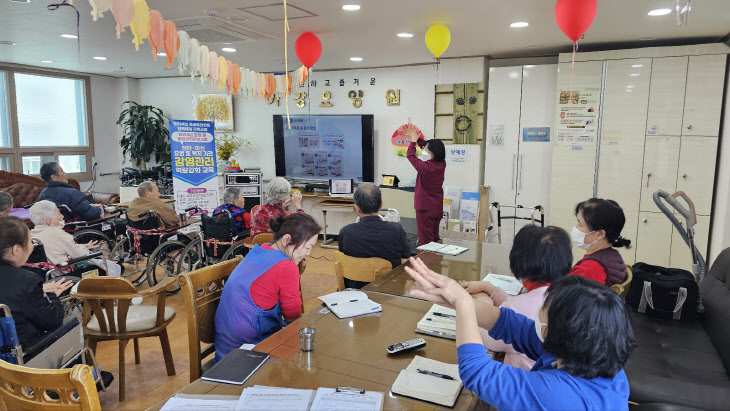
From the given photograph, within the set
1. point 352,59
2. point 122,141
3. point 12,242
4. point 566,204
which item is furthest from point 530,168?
point 122,141

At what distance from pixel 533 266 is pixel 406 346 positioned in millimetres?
604

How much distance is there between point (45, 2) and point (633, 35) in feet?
17.6

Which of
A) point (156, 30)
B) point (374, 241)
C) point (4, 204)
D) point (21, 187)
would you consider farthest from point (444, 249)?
point (21, 187)

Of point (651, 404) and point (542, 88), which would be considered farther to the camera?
point (542, 88)

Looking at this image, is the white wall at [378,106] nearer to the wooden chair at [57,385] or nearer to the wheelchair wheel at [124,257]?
the wheelchair wheel at [124,257]

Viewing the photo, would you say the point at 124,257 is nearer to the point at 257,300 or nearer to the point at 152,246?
the point at 152,246

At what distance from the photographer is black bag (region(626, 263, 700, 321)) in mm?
2699

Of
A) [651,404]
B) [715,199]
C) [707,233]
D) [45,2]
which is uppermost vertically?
[45,2]

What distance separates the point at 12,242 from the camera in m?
2.15

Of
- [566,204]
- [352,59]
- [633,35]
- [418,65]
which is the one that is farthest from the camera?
[418,65]

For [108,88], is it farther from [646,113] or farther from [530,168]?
[646,113]

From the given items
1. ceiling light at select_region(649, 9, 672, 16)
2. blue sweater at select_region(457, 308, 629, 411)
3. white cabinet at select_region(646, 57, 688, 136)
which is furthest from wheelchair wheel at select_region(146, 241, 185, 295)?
white cabinet at select_region(646, 57, 688, 136)

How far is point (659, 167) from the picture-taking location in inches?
192

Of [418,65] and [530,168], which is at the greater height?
[418,65]
